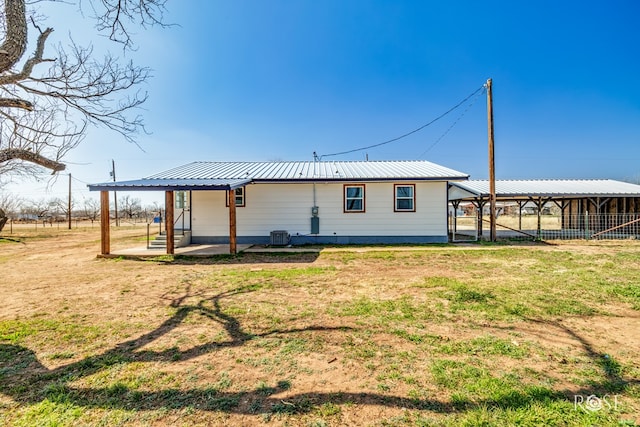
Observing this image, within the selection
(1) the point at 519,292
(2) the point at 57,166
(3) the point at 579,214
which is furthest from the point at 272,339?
(3) the point at 579,214

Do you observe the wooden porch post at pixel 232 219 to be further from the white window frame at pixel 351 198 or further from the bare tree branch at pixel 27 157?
the bare tree branch at pixel 27 157

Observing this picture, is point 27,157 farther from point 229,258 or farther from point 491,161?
point 491,161

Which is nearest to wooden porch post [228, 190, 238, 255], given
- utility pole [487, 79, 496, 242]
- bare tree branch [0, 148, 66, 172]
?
bare tree branch [0, 148, 66, 172]

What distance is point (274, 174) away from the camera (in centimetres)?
1323

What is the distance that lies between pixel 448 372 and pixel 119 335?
167 inches

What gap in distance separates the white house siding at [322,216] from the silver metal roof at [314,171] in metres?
0.54

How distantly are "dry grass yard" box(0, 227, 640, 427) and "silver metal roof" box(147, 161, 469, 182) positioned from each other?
6.18 meters

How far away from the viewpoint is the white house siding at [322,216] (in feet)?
41.9

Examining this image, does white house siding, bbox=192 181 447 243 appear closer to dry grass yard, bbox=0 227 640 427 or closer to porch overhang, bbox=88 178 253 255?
porch overhang, bbox=88 178 253 255

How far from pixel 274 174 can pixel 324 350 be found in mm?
10658

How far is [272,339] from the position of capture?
12.1 feet

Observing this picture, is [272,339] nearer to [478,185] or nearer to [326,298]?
[326,298]

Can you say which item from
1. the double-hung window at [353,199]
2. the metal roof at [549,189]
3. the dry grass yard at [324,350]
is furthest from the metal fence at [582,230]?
Answer: the dry grass yard at [324,350]

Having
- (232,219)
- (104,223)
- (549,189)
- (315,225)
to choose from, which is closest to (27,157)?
(232,219)
